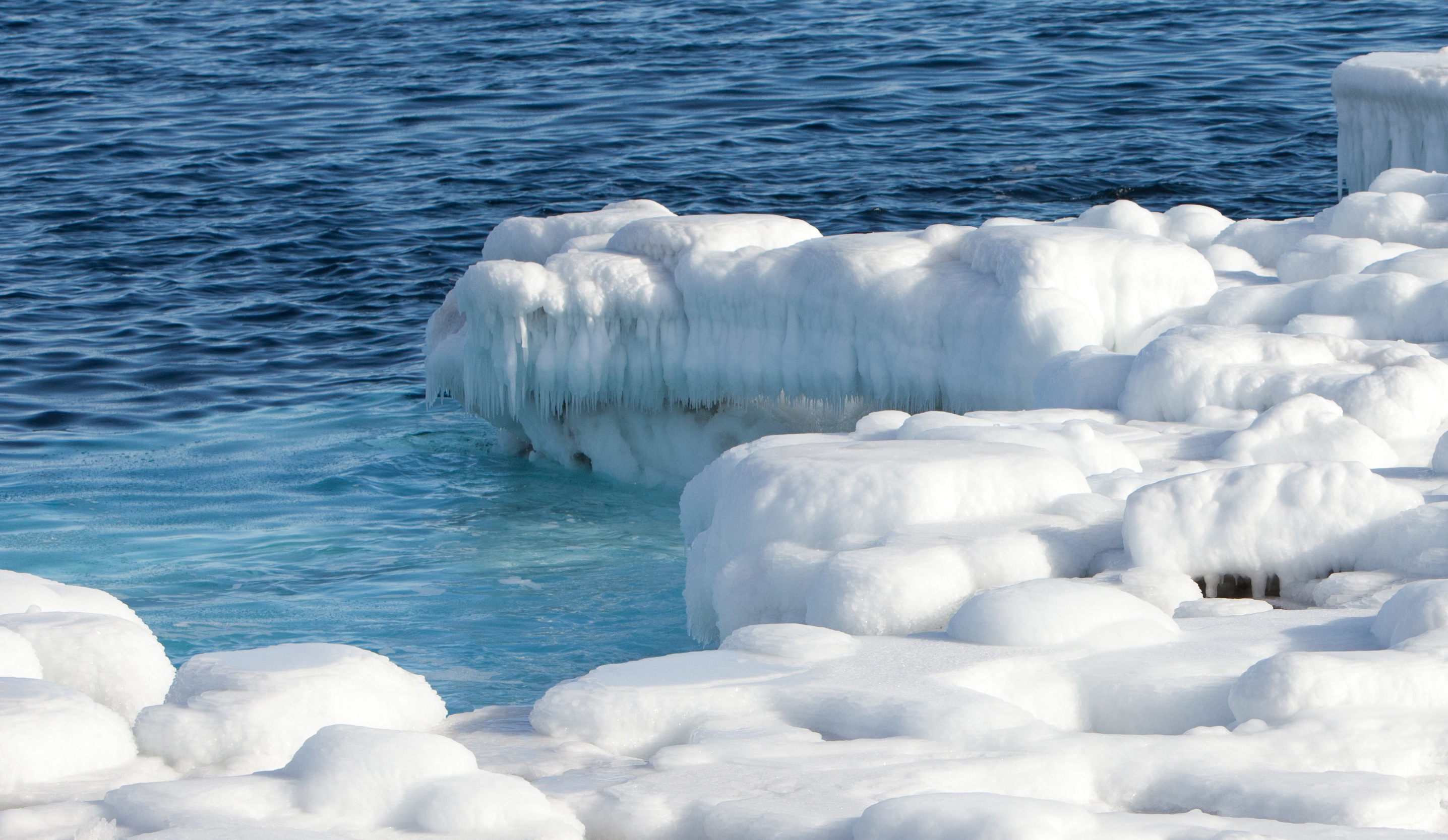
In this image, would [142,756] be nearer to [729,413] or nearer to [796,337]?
[796,337]

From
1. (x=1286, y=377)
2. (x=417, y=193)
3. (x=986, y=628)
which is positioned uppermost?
(x=986, y=628)

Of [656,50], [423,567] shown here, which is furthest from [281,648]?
[656,50]

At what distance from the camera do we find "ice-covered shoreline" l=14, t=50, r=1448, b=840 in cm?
292

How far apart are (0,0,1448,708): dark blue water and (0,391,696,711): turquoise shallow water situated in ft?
0.09

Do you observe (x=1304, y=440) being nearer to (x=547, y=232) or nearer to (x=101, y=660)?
(x=101, y=660)

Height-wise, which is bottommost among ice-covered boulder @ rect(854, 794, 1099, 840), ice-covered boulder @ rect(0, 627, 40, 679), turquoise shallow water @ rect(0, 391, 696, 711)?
turquoise shallow water @ rect(0, 391, 696, 711)

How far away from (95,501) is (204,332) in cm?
403

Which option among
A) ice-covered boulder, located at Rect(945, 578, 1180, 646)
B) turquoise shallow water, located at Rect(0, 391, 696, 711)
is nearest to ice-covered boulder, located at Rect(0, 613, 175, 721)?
ice-covered boulder, located at Rect(945, 578, 1180, 646)

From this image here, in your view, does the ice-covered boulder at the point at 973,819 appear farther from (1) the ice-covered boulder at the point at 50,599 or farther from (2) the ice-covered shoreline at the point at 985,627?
(1) the ice-covered boulder at the point at 50,599

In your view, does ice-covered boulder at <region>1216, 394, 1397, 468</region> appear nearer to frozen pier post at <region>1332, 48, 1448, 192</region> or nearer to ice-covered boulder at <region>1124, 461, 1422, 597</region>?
ice-covered boulder at <region>1124, 461, 1422, 597</region>

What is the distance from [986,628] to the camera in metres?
3.77

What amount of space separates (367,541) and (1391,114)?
6.68m

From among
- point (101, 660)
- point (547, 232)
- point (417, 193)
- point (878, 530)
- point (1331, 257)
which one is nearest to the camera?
point (101, 660)

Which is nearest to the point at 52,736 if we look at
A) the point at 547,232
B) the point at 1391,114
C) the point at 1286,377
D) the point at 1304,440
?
the point at 1304,440
